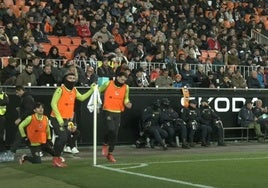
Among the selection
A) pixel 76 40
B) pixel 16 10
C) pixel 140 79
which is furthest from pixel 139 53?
pixel 16 10

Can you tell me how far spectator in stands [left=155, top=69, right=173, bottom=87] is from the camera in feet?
67.2

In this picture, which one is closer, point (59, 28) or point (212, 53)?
point (59, 28)

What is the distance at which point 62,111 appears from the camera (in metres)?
13.2

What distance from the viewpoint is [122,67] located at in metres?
19.7

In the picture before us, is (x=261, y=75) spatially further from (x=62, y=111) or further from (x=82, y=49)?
(x=62, y=111)

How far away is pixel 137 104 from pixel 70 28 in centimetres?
554

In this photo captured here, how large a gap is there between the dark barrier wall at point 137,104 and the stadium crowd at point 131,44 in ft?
1.43

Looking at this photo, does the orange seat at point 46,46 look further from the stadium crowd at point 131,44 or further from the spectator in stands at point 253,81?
the spectator in stands at point 253,81

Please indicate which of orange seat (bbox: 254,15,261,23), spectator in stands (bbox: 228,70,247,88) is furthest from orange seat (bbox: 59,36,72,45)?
orange seat (bbox: 254,15,261,23)

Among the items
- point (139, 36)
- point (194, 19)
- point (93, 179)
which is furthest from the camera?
point (194, 19)

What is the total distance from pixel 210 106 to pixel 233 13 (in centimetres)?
1184

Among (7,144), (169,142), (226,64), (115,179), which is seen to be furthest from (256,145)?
(115,179)

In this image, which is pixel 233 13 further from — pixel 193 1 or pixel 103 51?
pixel 103 51

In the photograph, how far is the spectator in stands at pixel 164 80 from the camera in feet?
67.2
